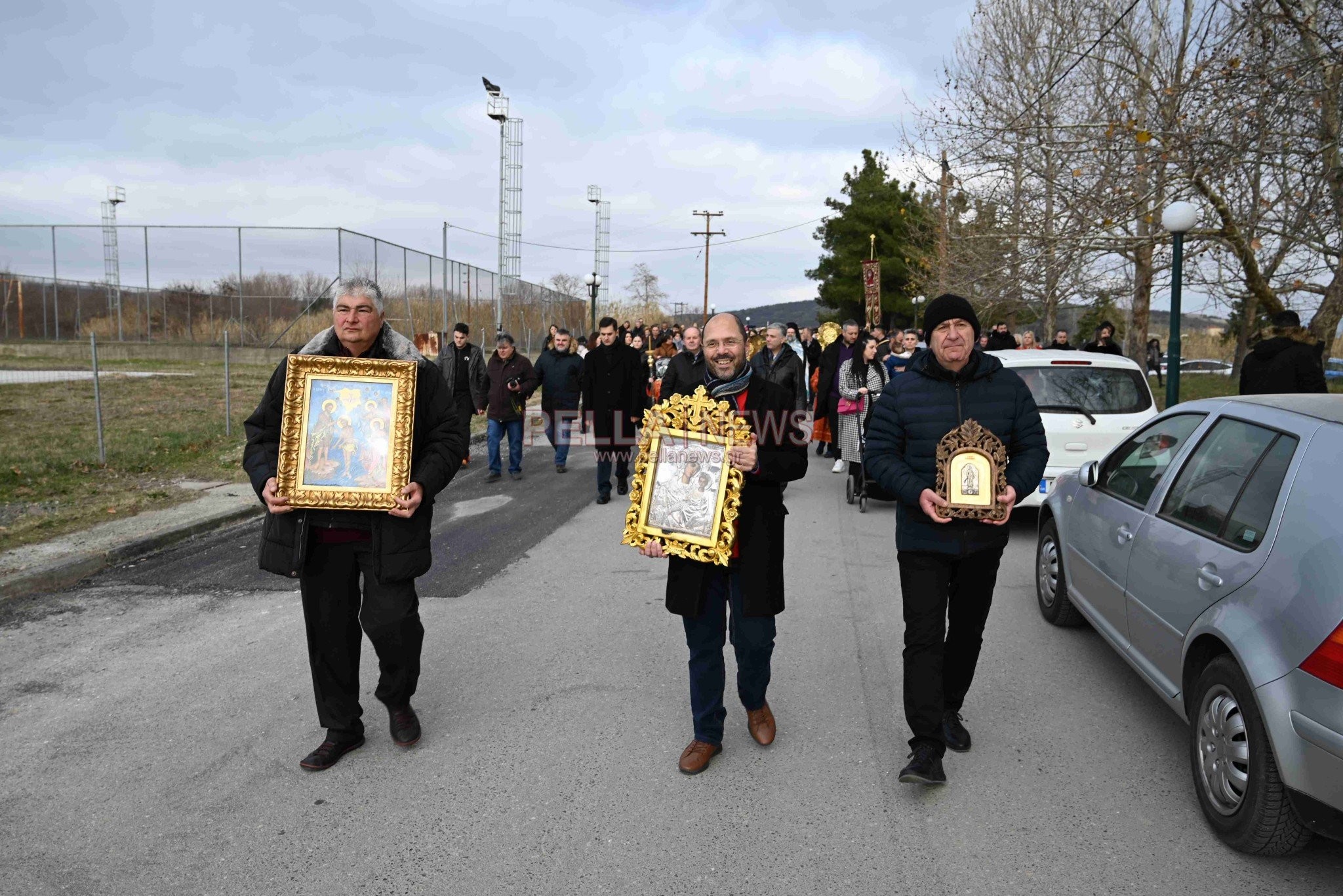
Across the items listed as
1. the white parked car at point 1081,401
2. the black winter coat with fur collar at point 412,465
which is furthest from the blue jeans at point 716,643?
the white parked car at point 1081,401

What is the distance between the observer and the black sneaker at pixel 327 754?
3.88 meters

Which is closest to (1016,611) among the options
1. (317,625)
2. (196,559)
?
(317,625)

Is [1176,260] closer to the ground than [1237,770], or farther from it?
farther from it

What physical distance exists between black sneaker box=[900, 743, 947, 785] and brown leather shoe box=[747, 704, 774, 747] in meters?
0.62

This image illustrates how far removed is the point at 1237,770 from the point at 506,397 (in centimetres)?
970

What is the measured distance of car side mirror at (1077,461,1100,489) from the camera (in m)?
5.20

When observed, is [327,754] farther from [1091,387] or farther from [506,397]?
[506,397]

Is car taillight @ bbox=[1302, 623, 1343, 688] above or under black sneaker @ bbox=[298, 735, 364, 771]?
above

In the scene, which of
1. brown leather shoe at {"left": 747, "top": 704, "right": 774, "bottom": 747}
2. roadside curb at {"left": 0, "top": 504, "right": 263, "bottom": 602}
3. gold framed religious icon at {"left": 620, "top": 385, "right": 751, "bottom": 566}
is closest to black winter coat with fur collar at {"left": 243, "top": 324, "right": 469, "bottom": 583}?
gold framed religious icon at {"left": 620, "top": 385, "right": 751, "bottom": 566}

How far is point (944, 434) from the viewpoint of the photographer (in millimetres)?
3768

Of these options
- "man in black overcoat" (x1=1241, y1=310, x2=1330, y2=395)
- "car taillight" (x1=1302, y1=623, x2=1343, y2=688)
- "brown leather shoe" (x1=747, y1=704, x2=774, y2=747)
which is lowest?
"brown leather shoe" (x1=747, y1=704, x2=774, y2=747)

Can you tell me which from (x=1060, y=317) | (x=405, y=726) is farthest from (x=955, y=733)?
(x=1060, y=317)

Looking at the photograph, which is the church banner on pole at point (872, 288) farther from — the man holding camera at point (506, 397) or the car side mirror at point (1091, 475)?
the car side mirror at point (1091, 475)

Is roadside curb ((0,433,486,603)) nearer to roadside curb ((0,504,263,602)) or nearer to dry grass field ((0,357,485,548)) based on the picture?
roadside curb ((0,504,263,602))
